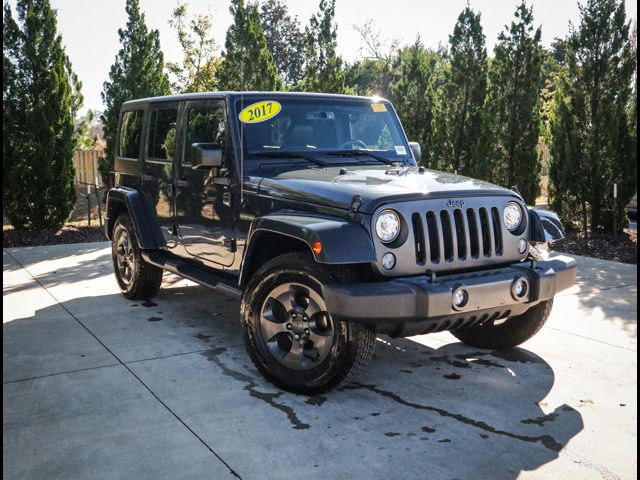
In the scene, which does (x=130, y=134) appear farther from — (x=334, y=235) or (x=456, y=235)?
(x=456, y=235)

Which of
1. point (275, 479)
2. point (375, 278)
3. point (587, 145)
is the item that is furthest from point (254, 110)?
point (587, 145)

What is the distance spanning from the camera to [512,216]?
438 cm

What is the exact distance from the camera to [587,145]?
1045cm

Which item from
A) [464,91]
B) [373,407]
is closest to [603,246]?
[464,91]

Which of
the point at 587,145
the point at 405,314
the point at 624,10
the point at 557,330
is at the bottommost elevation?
the point at 557,330

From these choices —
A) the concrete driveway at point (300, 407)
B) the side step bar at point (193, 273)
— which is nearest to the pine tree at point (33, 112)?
the concrete driveway at point (300, 407)

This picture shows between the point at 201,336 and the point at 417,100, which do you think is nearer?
the point at 201,336

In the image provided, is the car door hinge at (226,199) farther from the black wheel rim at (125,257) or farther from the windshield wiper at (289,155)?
the black wheel rim at (125,257)

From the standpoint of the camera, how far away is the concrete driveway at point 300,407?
3258 mm

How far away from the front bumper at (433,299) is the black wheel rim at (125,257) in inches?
136

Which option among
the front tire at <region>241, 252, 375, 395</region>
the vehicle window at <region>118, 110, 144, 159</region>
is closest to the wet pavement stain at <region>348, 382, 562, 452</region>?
the front tire at <region>241, 252, 375, 395</region>

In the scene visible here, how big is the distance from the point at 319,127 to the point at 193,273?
1.58 metres

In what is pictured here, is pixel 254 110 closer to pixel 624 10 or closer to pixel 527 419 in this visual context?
pixel 527 419

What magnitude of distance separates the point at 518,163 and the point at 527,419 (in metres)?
8.88
